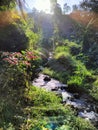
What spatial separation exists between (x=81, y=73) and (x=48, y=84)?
2634 mm

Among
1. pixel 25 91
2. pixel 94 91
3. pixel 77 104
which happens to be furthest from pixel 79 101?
pixel 25 91

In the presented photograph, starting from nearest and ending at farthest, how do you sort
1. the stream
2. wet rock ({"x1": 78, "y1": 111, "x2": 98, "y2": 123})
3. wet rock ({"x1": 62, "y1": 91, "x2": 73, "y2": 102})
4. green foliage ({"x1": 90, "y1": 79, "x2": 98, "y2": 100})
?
wet rock ({"x1": 78, "y1": 111, "x2": 98, "y2": 123}), the stream, wet rock ({"x1": 62, "y1": 91, "x2": 73, "y2": 102}), green foliage ({"x1": 90, "y1": 79, "x2": 98, "y2": 100})

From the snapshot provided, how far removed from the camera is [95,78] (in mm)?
14562

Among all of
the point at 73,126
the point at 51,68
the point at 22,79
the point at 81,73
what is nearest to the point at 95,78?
the point at 81,73

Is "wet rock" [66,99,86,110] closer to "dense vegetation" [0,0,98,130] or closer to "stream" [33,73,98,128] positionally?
"stream" [33,73,98,128]

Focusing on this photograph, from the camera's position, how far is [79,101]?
10836 mm

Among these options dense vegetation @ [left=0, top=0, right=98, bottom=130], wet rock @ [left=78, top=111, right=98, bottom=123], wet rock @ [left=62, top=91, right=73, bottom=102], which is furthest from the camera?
wet rock @ [left=62, top=91, right=73, bottom=102]

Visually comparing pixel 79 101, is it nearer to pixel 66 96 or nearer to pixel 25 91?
pixel 66 96

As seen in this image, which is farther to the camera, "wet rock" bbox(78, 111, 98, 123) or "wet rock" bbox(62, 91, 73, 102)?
"wet rock" bbox(62, 91, 73, 102)

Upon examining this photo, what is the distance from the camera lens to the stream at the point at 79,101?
358 inches

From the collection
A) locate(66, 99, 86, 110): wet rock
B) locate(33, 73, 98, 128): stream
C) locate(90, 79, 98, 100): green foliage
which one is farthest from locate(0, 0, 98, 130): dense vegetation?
locate(66, 99, 86, 110): wet rock

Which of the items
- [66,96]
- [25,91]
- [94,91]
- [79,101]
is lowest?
[94,91]

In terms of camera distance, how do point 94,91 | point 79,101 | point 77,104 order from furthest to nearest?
point 94,91
point 79,101
point 77,104

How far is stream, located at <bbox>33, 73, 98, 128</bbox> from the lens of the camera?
29.9 ft
